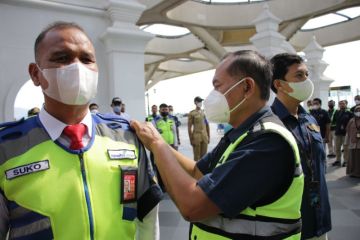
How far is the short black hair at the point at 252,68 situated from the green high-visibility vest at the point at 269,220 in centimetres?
25

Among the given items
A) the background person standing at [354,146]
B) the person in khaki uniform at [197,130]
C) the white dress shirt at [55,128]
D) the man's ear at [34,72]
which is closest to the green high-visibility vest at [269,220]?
the white dress shirt at [55,128]

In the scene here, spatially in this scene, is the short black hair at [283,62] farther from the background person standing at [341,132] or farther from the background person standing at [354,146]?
the background person standing at [341,132]

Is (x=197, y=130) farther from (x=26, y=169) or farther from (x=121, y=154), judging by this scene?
(x=26, y=169)

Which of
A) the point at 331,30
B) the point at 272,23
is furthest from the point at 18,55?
the point at 331,30

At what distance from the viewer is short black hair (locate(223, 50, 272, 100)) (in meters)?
1.60

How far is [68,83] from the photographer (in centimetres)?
127

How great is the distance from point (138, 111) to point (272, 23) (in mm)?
4566

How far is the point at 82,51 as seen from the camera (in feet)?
4.33

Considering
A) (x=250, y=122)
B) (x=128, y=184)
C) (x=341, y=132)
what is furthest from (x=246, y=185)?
(x=341, y=132)

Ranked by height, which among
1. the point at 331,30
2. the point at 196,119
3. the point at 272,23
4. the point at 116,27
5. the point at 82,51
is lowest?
the point at 196,119

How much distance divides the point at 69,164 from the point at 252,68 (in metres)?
0.99

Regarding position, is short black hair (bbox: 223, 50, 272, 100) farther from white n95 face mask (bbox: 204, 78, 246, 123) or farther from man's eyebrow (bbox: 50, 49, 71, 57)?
man's eyebrow (bbox: 50, 49, 71, 57)

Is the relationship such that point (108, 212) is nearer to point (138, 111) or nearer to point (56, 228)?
point (56, 228)

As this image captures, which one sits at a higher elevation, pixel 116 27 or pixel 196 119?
pixel 116 27
